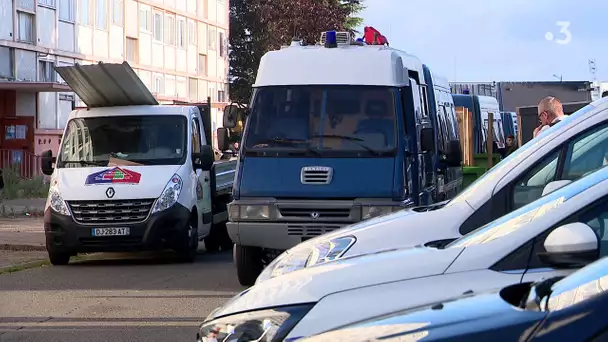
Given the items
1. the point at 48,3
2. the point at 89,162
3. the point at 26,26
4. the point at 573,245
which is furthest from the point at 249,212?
the point at 48,3

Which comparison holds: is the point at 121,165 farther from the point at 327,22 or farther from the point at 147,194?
the point at 327,22

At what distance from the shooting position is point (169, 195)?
48.1ft

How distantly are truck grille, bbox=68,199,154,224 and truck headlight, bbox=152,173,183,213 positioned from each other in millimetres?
111

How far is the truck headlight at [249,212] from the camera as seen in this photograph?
11.3 m

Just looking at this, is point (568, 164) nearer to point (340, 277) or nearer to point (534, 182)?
point (534, 182)

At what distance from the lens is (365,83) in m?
11.9

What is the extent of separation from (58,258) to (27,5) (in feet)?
69.5

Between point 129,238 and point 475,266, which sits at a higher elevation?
point 475,266

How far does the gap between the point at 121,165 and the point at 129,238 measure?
108 centimetres

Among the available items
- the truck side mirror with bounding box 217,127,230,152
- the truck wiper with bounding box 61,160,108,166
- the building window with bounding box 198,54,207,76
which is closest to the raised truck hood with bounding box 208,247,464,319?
the truck side mirror with bounding box 217,127,230,152

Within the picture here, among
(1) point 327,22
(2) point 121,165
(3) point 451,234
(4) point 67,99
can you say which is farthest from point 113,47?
(3) point 451,234

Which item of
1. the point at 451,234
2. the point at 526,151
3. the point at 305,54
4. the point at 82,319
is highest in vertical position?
the point at 305,54

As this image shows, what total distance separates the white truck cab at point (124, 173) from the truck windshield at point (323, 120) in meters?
3.28

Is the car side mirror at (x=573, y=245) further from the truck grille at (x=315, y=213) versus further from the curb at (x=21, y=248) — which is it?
the curb at (x=21, y=248)
